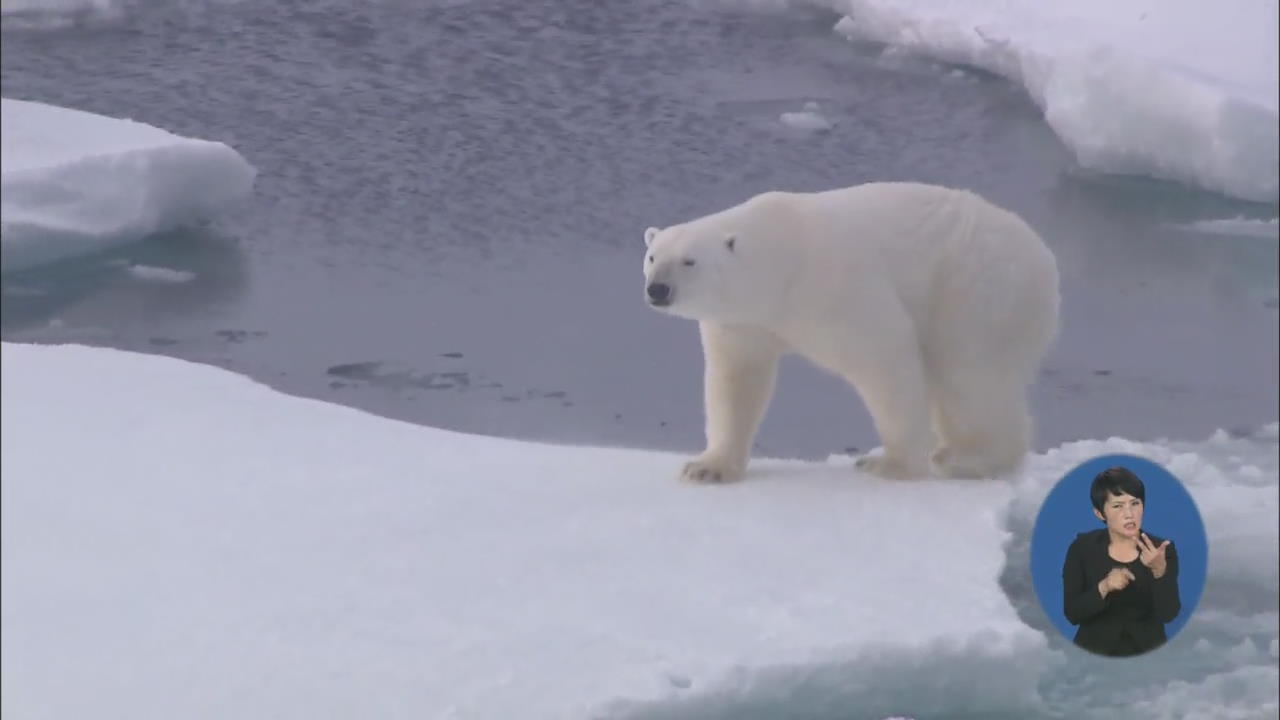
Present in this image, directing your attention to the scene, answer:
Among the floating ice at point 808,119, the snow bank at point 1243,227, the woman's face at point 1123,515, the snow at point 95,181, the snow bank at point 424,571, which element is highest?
the floating ice at point 808,119

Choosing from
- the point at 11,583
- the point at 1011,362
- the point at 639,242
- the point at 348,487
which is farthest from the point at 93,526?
the point at 1011,362

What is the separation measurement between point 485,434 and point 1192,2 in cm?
143

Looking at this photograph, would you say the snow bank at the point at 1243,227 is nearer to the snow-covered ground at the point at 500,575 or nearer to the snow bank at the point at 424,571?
the snow-covered ground at the point at 500,575

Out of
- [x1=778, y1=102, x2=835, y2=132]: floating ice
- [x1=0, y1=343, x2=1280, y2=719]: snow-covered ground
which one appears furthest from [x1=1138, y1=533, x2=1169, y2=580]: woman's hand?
[x1=778, y1=102, x2=835, y2=132]: floating ice

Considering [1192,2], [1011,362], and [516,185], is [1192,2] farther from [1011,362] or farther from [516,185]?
[516,185]

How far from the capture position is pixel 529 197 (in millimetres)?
2895

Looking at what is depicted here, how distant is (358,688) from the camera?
1981 millimetres

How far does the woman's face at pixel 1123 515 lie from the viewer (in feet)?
6.66

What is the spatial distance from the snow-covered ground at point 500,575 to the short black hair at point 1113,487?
18 centimetres

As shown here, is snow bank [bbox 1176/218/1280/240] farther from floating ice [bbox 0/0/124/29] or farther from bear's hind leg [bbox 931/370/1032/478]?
floating ice [bbox 0/0/124/29]

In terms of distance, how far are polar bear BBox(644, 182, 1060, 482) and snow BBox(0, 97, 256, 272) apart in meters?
0.93

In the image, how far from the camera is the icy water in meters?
2.73

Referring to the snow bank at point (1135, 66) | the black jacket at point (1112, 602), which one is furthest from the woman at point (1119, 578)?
the snow bank at point (1135, 66)

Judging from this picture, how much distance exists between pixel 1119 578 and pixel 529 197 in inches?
53.2
